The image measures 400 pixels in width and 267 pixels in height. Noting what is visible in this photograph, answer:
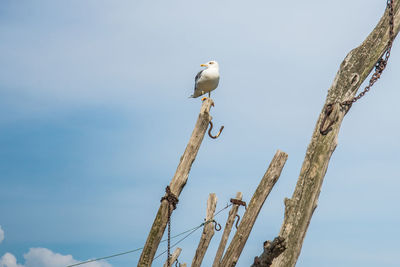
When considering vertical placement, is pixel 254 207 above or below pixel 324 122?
below

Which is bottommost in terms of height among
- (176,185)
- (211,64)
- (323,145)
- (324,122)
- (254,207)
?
(176,185)

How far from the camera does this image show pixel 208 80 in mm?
12914

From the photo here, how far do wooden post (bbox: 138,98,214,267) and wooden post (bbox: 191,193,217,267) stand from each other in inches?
117

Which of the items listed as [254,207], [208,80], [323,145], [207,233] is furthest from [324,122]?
[208,80]

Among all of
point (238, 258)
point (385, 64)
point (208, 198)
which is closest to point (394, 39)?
point (385, 64)

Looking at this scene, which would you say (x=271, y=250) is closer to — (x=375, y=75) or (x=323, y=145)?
(x=323, y=145)

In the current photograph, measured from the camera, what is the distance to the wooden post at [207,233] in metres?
11.3

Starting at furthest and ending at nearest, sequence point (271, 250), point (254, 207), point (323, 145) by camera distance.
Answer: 1. point (254, 207)
2. point (323, 145)
3. point (271, 250)

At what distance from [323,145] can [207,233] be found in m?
4.45

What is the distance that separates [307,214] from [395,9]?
3.22 meters

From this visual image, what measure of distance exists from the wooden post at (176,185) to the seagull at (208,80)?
4.33m

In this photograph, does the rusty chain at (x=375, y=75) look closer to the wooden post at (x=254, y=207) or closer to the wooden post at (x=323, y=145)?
the wooden post at (x=323, y=145)

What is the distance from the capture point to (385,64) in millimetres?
8031

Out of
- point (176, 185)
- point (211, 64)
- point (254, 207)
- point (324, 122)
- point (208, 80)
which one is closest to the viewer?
point (324, 122)
